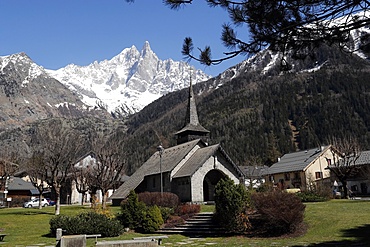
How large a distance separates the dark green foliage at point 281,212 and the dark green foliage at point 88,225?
8.28 m

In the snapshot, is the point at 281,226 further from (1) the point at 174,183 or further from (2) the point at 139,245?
(1) the point at 174,183

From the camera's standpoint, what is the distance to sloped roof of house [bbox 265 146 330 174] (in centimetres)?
6892

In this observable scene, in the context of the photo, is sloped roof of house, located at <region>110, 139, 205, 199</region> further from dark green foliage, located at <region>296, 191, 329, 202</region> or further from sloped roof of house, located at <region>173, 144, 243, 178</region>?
dark green foliage, located at <region>296, 191, 329, 202</region>

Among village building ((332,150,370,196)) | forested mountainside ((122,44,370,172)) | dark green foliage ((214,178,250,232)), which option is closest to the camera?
dark green foliage ((214,178,250,232))

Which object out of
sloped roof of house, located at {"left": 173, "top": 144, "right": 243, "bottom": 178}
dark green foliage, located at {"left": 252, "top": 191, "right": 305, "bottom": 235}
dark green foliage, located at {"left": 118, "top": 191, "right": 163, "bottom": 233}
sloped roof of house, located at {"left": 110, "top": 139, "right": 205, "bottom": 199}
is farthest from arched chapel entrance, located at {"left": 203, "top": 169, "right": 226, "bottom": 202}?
dark green foliage, located at {"left": 252, "top": 191, "right": 305, "bottom": 235}

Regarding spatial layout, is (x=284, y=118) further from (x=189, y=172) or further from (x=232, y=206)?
(x=232, y=206)

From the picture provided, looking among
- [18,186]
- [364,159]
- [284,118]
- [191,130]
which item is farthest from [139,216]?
[284,118]

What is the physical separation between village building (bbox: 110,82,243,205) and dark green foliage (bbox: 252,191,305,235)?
1523 cm

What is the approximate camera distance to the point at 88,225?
21.7 metres

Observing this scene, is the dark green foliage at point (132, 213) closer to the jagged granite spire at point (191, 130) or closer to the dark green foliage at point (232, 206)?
the dark green foliage at point (232, 206)

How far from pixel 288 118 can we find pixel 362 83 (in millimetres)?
36371

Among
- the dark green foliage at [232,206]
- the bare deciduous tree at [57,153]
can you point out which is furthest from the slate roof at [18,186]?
the dark green foliage at [232,206]

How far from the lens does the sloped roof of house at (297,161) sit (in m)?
68.9

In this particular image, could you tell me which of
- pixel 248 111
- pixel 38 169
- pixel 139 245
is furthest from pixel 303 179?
pixel 248 111
